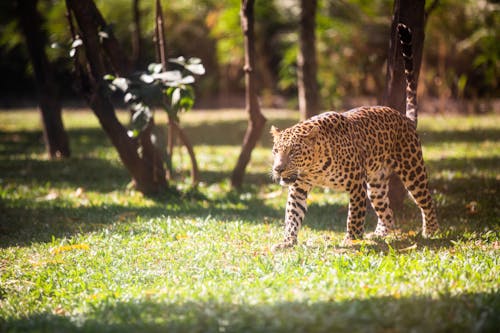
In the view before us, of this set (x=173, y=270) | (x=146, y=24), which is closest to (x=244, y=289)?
(x=173, y=270)

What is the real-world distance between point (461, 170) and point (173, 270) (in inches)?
285

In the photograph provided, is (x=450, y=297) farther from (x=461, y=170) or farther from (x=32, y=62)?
(x=32, y=62)

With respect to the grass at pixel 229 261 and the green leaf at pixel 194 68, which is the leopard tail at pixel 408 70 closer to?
the grass at pixel 229 261

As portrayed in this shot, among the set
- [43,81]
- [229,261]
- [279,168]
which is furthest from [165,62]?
[43,81]

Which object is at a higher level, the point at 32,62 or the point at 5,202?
the point at 32,62

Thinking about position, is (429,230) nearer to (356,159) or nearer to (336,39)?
(356,159)

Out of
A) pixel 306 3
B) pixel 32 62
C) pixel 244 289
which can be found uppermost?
pixel 306 3

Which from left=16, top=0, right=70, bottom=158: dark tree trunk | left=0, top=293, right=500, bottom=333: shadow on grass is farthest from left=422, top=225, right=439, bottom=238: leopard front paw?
left=16, top=0, right=70, bottom=158: dark tree trunk

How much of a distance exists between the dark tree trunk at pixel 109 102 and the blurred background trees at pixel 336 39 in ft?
24.6

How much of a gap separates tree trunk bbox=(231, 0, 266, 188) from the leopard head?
3.53 meters

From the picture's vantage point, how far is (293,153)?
7012 mm

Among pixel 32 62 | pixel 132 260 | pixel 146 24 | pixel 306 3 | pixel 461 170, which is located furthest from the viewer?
pixel 146 24

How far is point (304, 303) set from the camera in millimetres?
5188

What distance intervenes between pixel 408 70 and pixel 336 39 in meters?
13.7
